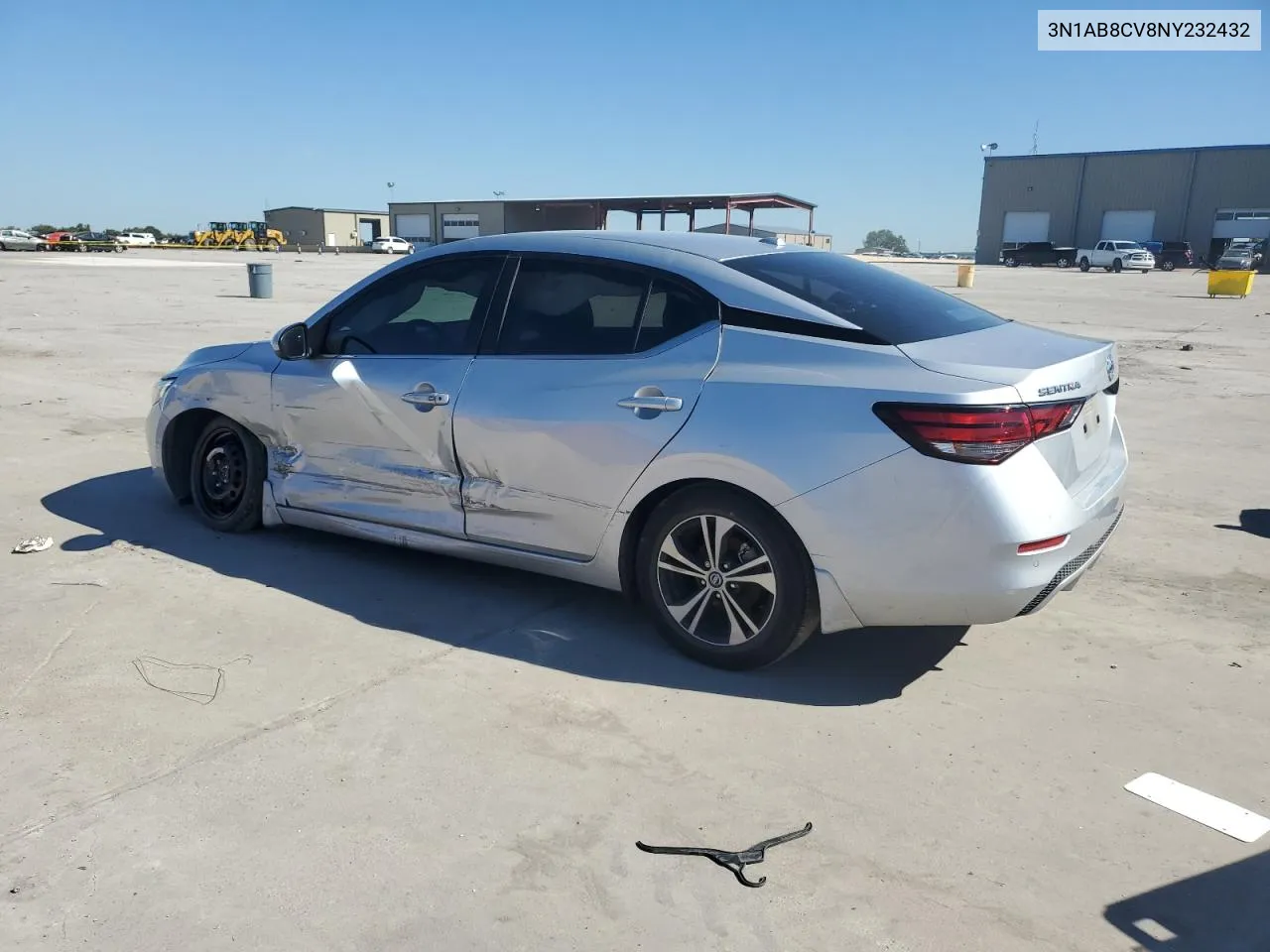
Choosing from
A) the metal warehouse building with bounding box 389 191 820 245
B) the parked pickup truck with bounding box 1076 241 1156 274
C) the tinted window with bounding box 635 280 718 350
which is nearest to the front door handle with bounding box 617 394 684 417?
the tinted window with bounding box 635 280 718 350

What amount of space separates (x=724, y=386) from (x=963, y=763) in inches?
59.8

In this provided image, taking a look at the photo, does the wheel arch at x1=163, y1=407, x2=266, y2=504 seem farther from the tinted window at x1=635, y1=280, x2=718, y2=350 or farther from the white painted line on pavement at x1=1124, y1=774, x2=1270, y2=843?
the white painted line on pavement at x1=1124, y1=774, x2=1270, y2=843

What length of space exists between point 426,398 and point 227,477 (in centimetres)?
167

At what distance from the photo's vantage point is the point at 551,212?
62031 mm

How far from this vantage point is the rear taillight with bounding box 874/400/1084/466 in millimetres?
A: 3268

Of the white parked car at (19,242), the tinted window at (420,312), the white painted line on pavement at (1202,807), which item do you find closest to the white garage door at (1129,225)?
the white parked car at (19,242)

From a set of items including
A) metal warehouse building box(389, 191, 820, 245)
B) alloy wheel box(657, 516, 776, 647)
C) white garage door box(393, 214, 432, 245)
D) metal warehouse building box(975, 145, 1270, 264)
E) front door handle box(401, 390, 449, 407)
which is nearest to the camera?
alloy wheel box(657, 516, 776, 647)

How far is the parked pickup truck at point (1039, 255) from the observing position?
6300 centimetres

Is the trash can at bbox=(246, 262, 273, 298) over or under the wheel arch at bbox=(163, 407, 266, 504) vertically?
over

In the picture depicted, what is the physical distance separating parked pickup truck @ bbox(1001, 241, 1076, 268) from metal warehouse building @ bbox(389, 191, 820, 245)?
1577 centimetres

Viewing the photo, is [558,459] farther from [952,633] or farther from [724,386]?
[952,633]

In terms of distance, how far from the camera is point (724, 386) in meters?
3.70

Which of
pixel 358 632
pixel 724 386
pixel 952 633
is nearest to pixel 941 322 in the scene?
pixel 724 386

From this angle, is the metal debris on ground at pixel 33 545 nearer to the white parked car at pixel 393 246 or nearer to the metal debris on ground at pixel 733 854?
the metal debris on ground at pixel 733 854
